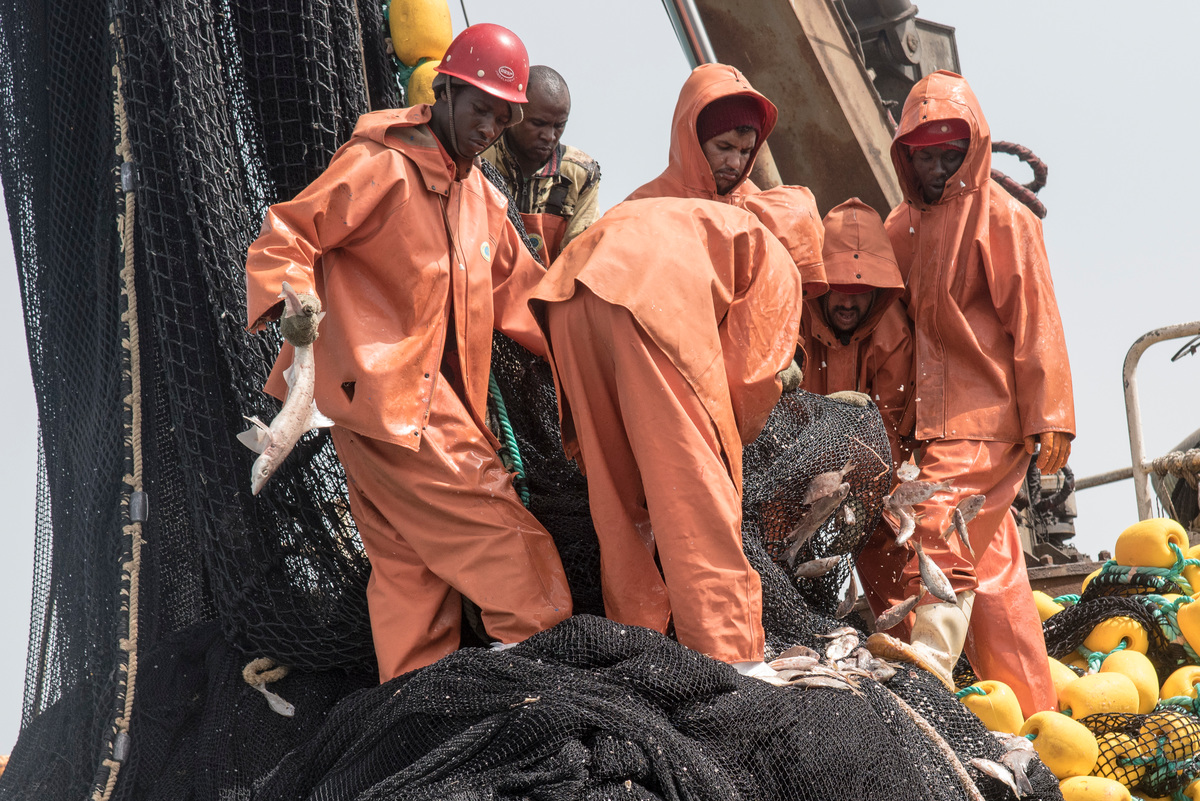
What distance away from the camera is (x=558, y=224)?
530 cm

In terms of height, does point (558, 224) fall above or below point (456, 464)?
above

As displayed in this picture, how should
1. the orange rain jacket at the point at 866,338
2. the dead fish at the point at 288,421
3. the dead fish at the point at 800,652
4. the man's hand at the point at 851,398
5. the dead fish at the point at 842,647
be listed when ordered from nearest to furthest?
the dead fish at the point at 288,421
the dead fish at the point at 800,652
the dead fish at the point at 842,647
the man's hand at the point at 851,398
the orange rain jacket at the point at 866,338

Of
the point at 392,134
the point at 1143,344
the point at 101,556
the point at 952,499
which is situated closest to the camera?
the point at 392,134

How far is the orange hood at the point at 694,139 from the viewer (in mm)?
4801

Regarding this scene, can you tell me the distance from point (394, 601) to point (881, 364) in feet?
7.94

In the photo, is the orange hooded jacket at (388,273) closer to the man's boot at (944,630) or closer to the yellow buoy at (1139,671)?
the man's boot at (944,630)

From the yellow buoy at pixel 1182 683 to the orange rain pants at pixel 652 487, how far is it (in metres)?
2.21

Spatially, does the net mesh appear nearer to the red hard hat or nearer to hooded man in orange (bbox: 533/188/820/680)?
hooded man in orange (bbox: 533/188/820/680)

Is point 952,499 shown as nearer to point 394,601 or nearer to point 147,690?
point 394,601

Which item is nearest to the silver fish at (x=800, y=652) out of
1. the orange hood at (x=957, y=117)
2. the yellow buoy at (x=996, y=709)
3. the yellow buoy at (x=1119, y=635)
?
the yellow buoy at (x=996, y=709)

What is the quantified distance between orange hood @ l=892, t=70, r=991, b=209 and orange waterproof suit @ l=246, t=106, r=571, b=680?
2.13 metres

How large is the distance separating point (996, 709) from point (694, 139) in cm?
234

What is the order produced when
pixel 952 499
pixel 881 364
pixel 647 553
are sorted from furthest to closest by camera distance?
1. pixel 881 364
2. pixel 952 499
3. pixel 647 553

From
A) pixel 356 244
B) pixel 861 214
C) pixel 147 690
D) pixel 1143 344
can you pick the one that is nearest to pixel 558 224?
pixel 861 214
